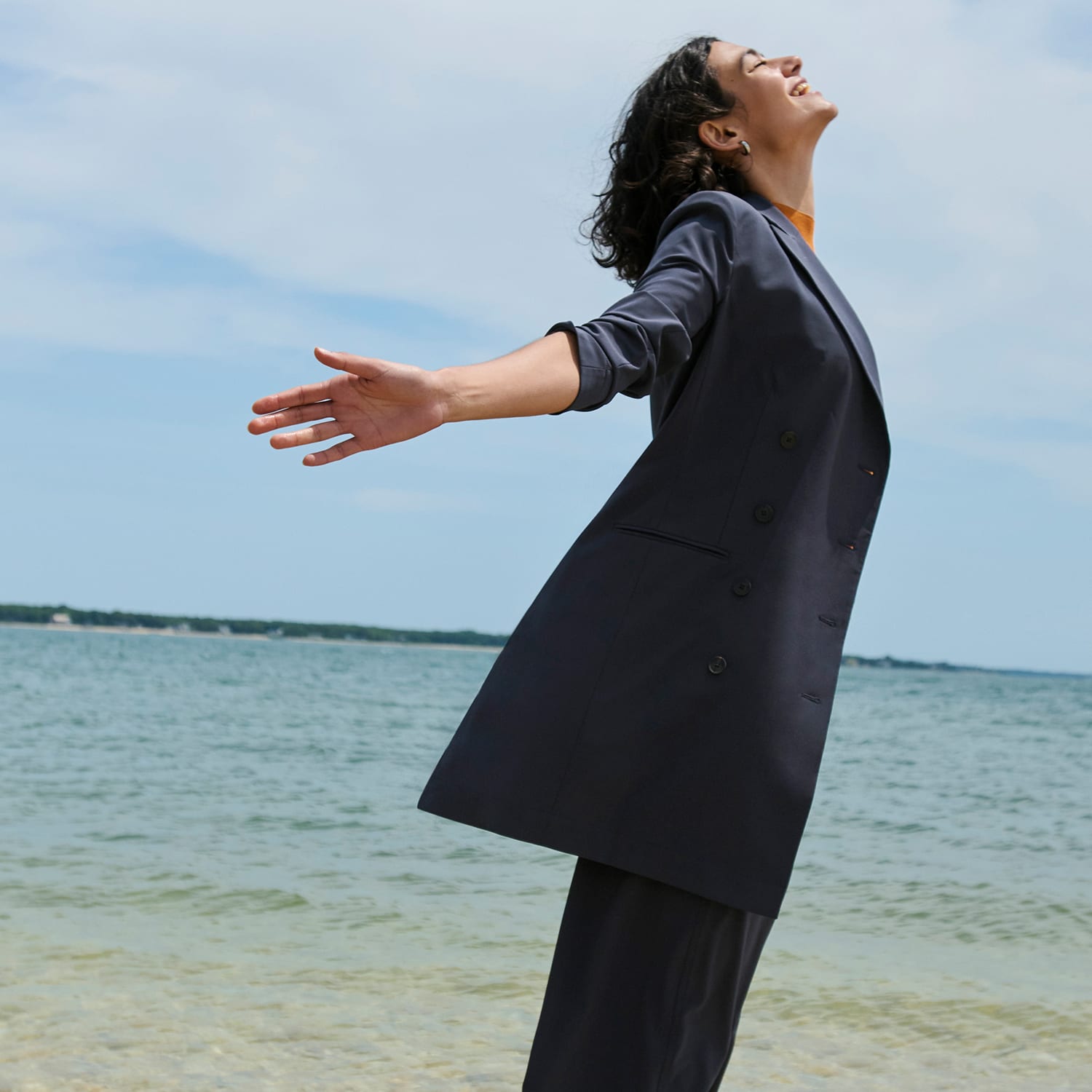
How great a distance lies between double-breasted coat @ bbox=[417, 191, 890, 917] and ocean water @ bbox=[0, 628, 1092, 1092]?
2056 mm

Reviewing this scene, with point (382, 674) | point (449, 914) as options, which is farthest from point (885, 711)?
point (449, 914)

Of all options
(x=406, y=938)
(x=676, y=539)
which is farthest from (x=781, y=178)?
(x=406, y=938)

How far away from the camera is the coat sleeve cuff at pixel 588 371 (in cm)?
129

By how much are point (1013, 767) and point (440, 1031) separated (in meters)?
14.5

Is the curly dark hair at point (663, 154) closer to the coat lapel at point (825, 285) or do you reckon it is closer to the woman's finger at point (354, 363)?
the coat lapel at point (825, 285)

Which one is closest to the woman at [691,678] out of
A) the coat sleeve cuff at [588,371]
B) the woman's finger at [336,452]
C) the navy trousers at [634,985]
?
the navy trousers at [634,985]

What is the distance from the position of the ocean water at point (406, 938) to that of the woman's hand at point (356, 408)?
2.50m

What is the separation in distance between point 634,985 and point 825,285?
0.98 m

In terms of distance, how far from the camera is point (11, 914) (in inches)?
207

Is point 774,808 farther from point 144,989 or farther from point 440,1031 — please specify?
point 144,989

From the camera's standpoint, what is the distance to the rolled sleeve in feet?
4.30

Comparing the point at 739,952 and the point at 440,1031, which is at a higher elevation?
the point at 739,952

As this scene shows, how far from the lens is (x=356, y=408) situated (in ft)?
A: 3.99

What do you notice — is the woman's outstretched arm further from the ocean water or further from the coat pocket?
the ocean water
